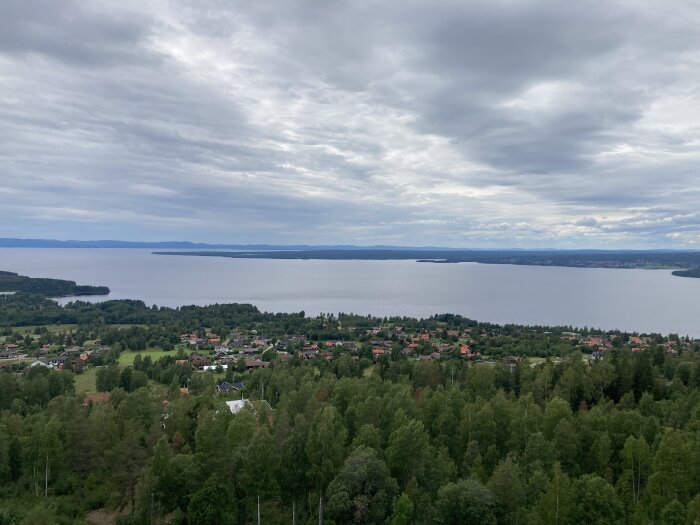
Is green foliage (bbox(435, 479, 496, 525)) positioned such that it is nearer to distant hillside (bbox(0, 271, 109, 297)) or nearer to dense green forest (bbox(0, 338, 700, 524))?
dense green forest (bbox(0, 338, 700, 524))

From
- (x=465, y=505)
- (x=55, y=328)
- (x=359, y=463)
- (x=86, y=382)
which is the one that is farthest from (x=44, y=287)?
(x=465, y=505)

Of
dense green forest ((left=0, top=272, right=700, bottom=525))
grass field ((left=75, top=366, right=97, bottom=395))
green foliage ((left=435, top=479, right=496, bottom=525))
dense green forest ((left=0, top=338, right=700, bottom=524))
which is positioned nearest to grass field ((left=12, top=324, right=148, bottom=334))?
grass field ((left=75, top=366, right=97, bottom=395))

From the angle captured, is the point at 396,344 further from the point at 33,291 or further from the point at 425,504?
the point at 33,291

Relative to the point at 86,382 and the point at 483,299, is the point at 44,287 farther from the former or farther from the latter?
the point at 483,299

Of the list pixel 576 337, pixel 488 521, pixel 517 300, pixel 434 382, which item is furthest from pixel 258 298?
pixel 488 521

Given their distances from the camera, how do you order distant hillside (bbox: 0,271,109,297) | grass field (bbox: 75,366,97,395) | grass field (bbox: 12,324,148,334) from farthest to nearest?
distant hillside (bbox: 0,271,109,297) → grass field (bbox: 12,324,148,334) → grass field (bbox: 75,366,97,395)

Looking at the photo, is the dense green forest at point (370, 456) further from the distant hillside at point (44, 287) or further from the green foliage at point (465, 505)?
the distant hillside at point (44, 287)
